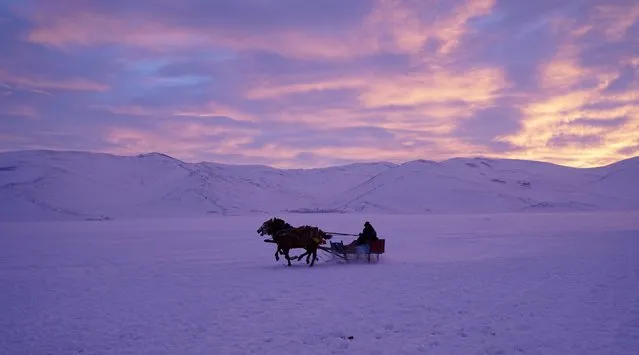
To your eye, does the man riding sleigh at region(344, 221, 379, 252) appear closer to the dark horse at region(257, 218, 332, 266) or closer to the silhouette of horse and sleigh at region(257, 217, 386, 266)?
the silhouette of horse and sleigh at region(257, 217, 386, 266)

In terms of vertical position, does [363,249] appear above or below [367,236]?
below

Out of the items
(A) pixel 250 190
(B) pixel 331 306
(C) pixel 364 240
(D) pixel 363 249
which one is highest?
(A) pixel 250 190

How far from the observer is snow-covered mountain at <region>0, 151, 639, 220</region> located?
111m

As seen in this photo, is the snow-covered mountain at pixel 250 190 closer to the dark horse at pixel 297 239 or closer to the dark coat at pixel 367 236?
the dark horse at pixel 297 239

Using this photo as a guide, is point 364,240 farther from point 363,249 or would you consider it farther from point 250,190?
point 250,190

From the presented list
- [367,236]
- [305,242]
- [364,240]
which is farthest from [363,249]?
→ [305,242]

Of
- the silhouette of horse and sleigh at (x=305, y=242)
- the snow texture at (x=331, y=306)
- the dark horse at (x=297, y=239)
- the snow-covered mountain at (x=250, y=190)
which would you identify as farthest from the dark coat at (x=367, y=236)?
the snow-covered mountain at (x=250, y=190)

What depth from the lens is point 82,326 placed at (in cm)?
1055

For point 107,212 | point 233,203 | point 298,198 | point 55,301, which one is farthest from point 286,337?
point 298,198

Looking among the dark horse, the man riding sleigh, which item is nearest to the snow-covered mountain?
the dark horse

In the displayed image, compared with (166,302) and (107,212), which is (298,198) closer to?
(107,212)

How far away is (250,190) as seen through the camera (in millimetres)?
147500

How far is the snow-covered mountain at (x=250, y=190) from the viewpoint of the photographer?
110812 millimetres

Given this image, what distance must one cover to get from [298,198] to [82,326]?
5600 inches
